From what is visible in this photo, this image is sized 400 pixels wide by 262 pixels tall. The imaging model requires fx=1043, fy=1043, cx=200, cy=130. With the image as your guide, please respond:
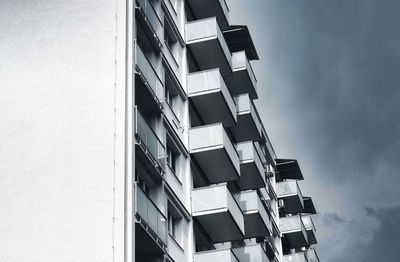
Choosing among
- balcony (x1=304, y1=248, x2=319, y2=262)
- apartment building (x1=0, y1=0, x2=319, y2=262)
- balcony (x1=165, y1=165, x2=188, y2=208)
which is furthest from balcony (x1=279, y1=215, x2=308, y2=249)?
balcony (x1=165, y1=165, x2=188, y2=208)

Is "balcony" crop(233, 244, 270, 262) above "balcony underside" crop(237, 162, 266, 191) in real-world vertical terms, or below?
below

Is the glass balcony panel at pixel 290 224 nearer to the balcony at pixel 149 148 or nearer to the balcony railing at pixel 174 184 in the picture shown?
the balcony railing at pixel 174 184

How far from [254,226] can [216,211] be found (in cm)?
789

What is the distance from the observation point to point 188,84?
43.0 metres

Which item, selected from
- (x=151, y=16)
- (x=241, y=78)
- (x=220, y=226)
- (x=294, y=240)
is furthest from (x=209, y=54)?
(x=294, y=240)

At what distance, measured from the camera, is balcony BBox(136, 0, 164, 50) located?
36.9m

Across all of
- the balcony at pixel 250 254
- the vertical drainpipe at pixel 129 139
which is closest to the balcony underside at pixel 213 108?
the balcony at pixel 250 254

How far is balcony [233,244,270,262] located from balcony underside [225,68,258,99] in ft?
32.8

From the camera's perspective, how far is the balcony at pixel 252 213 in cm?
4656

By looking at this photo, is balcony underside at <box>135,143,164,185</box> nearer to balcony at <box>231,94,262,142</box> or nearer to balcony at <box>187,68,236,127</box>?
balcony at <box>187,68,236,127</box>

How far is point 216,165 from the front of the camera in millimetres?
43000

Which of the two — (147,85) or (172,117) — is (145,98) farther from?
(172,117)

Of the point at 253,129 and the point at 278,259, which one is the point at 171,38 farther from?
the point at 278,259

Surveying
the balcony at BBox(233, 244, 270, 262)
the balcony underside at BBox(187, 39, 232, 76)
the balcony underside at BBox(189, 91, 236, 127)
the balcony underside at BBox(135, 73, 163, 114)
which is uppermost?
the balcony underside at BBox(187, 39, 232, 76)
